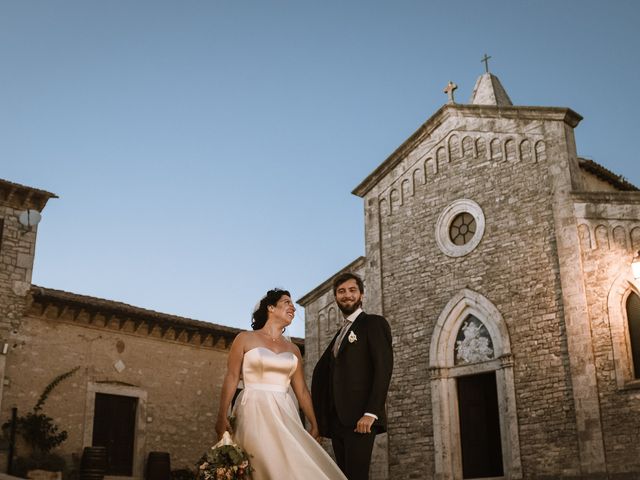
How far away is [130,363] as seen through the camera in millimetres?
18641

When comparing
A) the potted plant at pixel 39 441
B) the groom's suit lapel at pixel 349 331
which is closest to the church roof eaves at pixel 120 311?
the potted plant at pixel 39 441

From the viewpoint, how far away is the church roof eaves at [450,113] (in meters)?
16.0

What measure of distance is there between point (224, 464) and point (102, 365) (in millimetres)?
13811

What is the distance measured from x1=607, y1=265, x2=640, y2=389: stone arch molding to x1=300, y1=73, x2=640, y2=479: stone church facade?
1.0 inches

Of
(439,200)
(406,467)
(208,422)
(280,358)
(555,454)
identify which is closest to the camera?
(280,358)

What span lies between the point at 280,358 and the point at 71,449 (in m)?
12.8

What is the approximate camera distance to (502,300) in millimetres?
15766

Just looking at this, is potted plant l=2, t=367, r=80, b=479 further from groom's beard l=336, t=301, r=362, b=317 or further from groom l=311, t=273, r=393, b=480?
groom's beard l=336, t=301, r=362, b=317

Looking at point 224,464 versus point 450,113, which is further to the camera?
point 450,113

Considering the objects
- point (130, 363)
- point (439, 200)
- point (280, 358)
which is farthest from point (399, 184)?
point (280, 358)

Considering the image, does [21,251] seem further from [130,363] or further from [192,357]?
[192,357]

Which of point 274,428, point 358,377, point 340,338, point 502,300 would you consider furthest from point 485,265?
point 274,428

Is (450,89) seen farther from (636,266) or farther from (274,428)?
(274,428)

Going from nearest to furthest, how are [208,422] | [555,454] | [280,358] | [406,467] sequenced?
1. [280,358]
2. [555,454]
3. [406,467]
4. [208,422]
